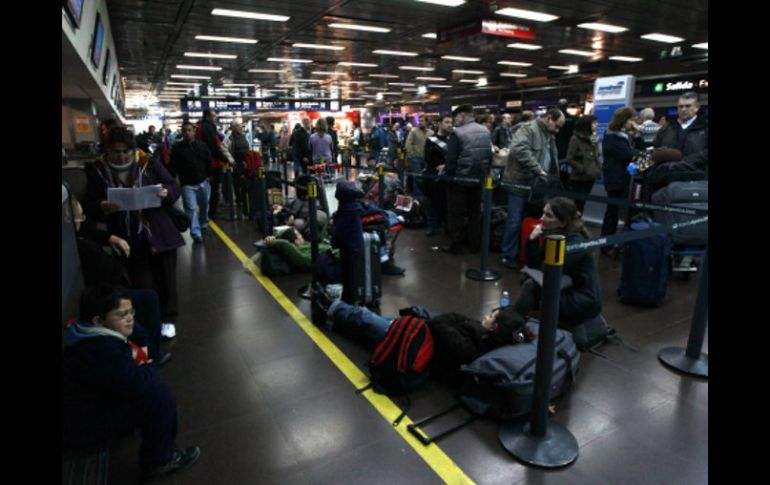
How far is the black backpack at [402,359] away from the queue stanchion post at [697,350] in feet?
6.04

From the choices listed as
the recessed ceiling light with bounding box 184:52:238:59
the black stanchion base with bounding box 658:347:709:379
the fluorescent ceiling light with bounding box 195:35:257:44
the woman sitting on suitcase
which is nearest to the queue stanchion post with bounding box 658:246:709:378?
the black stanchion base with bounding box 658:347:709:379

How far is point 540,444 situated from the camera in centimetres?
249

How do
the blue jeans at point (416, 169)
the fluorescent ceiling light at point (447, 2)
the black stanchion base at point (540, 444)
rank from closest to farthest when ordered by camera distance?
the black stanchion base at point (540, 444)
the fluorescent ceiling light at point (447, 2)
the blue jeans at point (416, 169)

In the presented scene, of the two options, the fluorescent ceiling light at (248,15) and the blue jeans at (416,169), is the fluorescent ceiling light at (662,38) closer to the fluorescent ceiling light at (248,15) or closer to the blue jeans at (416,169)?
the blue jeans at (416,169)

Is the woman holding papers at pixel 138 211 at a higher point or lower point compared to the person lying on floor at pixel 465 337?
higher


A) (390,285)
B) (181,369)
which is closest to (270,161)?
(390,285)

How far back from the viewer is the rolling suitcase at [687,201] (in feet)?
15.9

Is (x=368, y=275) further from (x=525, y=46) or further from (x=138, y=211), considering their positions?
(x=525, y=46)

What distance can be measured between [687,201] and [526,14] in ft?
20.5

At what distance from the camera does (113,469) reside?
7.70 ft

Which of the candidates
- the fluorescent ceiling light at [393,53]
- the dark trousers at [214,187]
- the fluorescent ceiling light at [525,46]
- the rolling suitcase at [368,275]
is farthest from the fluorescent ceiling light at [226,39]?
the rolling suitcase at [368,275]
